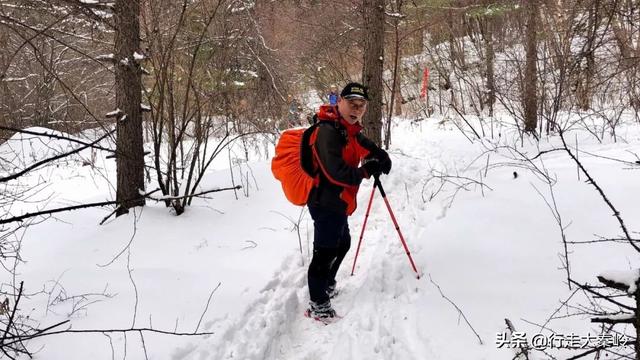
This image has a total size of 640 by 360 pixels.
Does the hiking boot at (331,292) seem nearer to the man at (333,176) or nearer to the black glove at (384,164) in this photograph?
the man at (333,176)

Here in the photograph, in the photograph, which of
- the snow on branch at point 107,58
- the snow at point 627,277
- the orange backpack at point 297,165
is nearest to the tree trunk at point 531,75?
the orange backpack at point 297,165

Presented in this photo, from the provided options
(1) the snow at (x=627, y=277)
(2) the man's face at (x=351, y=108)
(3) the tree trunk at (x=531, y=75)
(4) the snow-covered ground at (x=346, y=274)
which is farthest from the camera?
(3) the tree trunk at (x=531, y=75)

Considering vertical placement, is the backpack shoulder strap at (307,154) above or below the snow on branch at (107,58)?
below

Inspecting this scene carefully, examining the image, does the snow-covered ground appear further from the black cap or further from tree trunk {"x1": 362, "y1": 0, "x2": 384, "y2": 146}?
tree trunk {"x1": 362, "y1": 0, "x2": 384, "y2": 146}

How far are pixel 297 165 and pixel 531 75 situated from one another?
6424 millimetres

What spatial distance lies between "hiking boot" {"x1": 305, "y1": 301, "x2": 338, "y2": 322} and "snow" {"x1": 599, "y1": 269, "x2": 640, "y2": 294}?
247cm

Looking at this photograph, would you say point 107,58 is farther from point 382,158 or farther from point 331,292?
point 331,292

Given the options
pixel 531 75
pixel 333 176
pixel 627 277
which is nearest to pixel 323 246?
pixel 333 176

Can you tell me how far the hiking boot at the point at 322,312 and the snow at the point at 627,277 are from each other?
2.47 meters

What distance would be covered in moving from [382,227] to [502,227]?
5.39ft

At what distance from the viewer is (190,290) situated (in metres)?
3.83

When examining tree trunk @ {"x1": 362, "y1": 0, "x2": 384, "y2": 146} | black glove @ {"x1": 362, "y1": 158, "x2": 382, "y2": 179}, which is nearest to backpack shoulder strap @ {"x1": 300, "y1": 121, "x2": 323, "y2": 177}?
black glove @ {"x1": 362, "y1": 158, "x2": 382, "y2": 179}

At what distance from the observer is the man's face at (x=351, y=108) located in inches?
139

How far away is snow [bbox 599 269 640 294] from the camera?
147 centimetres
